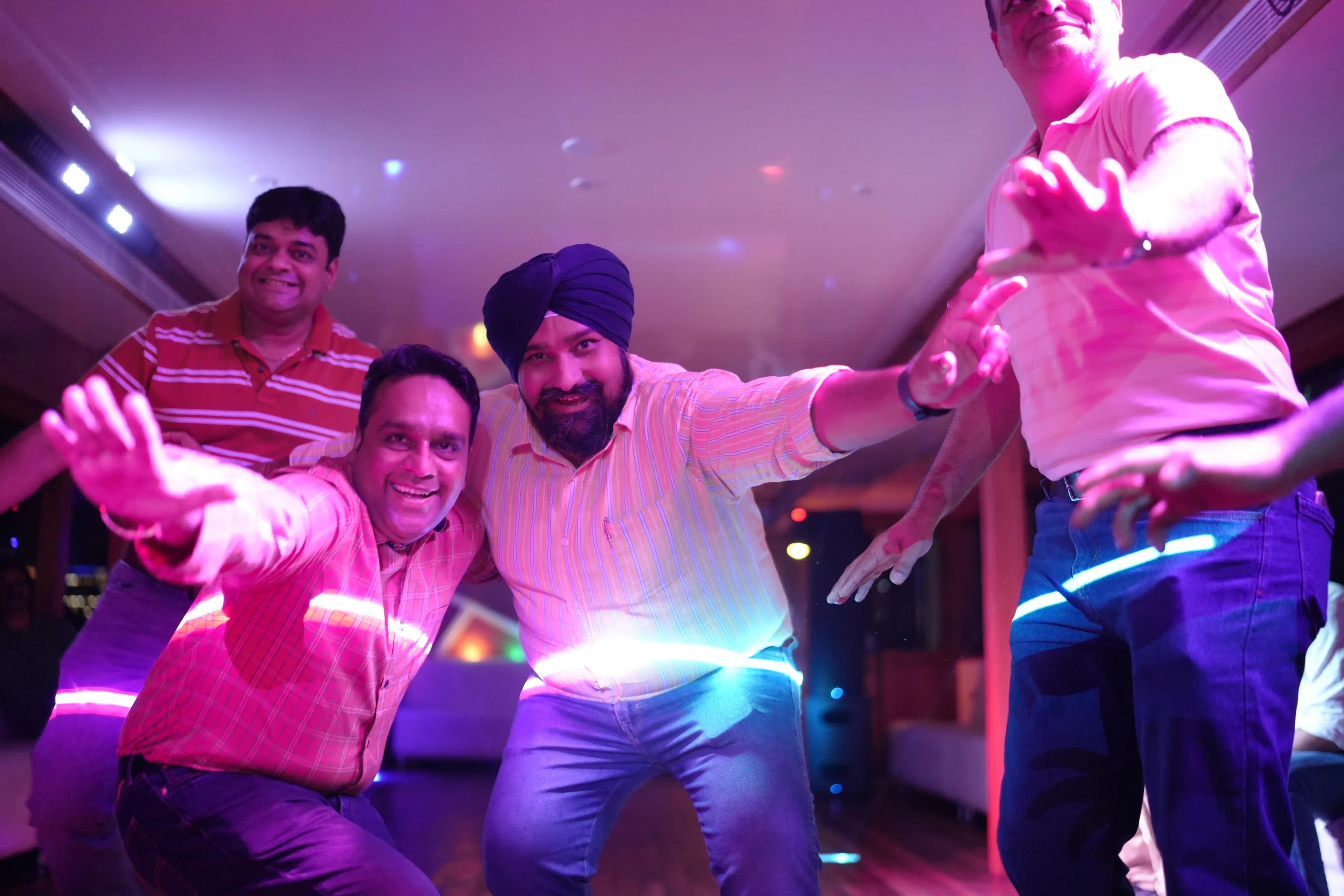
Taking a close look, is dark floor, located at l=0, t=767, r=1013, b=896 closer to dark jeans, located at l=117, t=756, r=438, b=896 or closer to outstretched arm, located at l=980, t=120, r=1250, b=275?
Answer: dark jeans, located at l=117, t=756, r=438, b=896

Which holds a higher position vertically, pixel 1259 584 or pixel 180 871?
pixel 1259 584

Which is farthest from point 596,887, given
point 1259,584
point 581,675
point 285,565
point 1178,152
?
point 1178,152

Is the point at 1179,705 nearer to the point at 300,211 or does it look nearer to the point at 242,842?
the point at 242,842

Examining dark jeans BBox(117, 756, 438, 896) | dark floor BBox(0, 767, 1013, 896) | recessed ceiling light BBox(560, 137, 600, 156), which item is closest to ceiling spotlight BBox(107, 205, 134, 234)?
recessed ceiling light BBox(560, 137, 600, 156)

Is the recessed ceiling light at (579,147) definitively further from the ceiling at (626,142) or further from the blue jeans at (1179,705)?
the blue jeans at (1179,705)

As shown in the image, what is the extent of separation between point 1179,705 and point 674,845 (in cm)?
309

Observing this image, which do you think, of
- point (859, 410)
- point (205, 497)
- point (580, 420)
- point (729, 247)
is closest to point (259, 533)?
point (205, 497)

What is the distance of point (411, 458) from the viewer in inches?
56.4

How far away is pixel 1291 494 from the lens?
3.14 feet

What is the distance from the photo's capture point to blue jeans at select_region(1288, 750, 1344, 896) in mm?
2283

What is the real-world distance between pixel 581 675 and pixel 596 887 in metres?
1.85

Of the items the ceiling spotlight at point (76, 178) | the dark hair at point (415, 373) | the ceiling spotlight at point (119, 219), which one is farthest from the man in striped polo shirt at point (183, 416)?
the ceiling spotlight at point (119, 219)

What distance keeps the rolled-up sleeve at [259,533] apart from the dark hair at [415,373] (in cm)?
19

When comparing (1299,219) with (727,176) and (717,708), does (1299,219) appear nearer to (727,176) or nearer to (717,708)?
(727,176)
